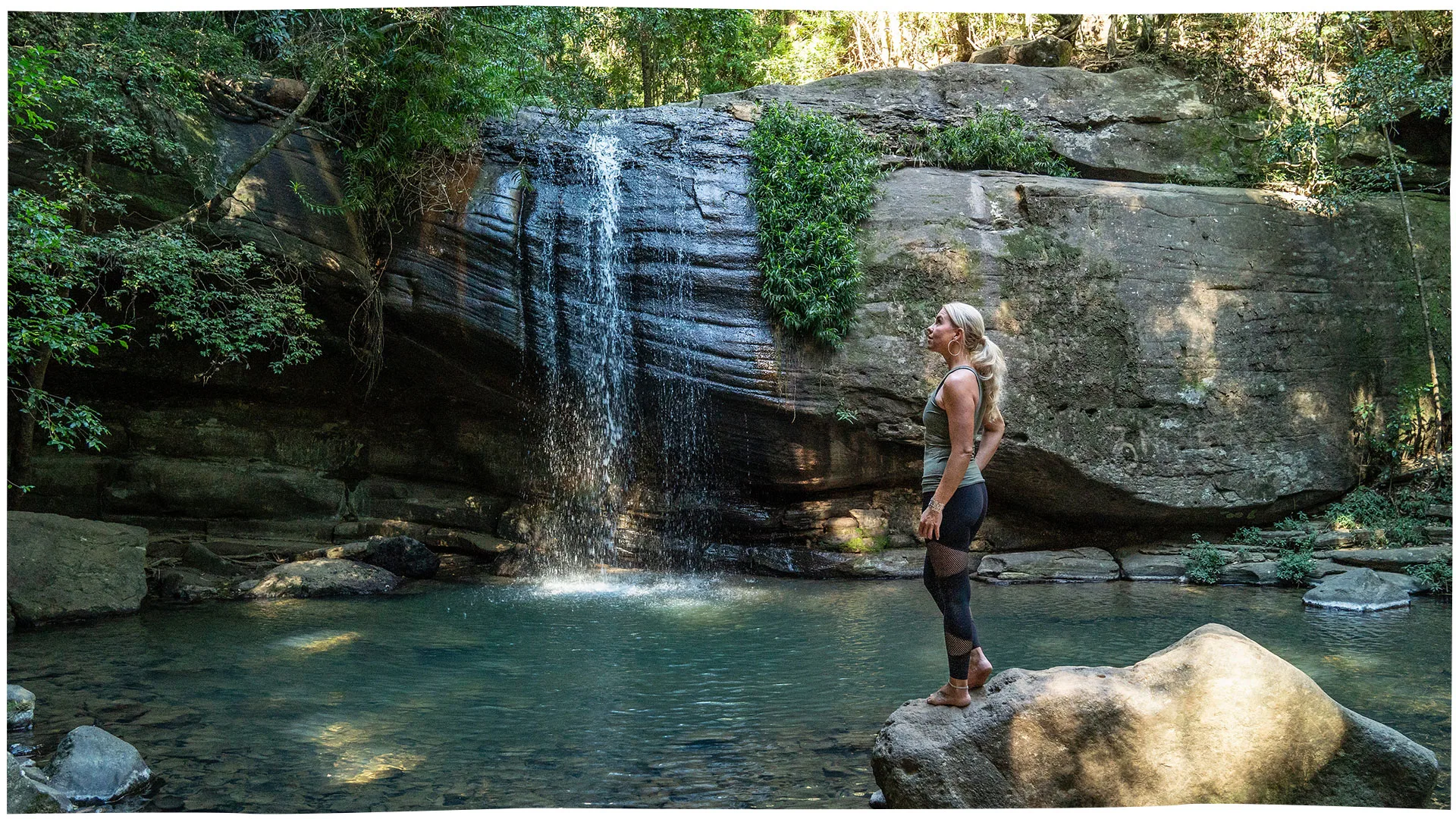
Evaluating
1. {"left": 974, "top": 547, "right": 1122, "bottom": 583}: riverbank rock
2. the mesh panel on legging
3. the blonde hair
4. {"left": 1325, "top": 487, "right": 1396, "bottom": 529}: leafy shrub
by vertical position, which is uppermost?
the blonde hair

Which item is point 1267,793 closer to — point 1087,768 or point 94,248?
point 1087,768

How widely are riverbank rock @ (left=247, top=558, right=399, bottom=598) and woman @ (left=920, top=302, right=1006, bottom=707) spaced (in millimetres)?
5914

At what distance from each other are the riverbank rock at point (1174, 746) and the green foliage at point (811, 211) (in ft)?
18.7

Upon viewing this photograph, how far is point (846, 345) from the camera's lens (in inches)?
333

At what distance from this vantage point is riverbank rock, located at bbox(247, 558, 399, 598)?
748 centimetres

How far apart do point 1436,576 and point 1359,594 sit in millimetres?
974

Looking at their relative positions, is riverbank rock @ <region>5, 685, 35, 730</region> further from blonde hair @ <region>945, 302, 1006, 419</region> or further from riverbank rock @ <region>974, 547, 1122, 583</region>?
riverbank rock @ <region>974, 547, 1122, 583</region>

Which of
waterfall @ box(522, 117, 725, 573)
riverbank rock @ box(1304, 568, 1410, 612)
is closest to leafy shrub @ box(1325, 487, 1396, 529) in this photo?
riverbank rock @ box(1304, 568, 1410, 612)

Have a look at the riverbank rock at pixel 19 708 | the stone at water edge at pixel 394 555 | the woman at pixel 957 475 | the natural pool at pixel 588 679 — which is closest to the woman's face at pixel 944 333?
the woman at pixel 957 475

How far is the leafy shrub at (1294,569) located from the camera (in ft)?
24.5

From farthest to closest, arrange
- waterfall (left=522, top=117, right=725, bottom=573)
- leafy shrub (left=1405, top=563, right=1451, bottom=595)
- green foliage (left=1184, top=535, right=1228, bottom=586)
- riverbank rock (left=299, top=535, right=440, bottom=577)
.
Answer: waterfall (left=522, top=117, right=725, bottom=573)
riverbank rock (left=299, top=535, right=440, bottom=577)
green foliage (left=1184, top=535, right=1228, bottom=586)
leafy shrub (left=1405, top=563, right=1451, bottom=595)

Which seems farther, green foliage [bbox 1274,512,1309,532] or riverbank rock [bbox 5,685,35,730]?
green foliage [bbox 1274,512,1309,532]

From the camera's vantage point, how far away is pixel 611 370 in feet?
29.4

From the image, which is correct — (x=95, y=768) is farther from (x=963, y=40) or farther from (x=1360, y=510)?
(x=963, y=40)
